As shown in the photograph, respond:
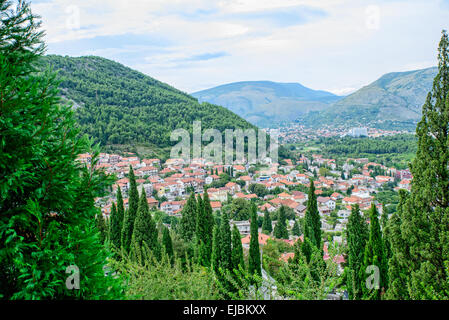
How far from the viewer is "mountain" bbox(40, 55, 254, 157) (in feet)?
132

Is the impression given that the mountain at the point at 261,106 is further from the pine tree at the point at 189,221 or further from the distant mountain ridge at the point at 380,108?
the pine tree at the point at 189,221

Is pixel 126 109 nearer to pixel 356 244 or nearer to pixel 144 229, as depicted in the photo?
pixel 144 229

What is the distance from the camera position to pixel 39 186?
1914mm

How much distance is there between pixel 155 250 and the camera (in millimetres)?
10648

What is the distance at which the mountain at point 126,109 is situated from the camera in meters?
40.2

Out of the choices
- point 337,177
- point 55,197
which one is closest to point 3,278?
point 55,197

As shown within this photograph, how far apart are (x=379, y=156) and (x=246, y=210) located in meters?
34.0

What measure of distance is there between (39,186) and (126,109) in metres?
49.7

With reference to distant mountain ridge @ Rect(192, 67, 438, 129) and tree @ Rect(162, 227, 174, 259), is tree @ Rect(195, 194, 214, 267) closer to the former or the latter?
tree @ Rect(162, 227, 174, 259)

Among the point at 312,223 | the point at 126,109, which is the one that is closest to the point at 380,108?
the point at 126,109

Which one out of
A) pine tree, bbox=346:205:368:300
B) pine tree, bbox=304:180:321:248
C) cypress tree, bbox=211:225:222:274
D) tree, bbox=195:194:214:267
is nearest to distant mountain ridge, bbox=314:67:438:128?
pine tree, bbox=304:180:321:248

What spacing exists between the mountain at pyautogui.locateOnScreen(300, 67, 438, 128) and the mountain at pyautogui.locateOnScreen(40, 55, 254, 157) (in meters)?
55.0

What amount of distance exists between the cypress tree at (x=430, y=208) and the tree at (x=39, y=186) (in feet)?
13.2
